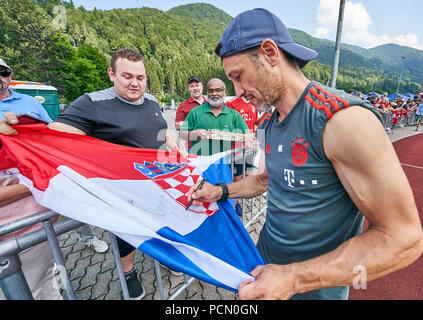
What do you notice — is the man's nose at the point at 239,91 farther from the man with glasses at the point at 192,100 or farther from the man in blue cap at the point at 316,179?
the man with glasses at the point at 192,100

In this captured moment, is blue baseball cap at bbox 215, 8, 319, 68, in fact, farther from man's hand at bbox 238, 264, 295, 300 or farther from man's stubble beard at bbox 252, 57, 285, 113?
man's hand at bbox 238, 264, 295, 300

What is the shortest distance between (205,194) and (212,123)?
245 centimetres

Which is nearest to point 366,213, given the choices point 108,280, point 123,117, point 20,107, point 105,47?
point 123,117

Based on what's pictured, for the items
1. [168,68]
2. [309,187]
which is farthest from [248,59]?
[168,68]

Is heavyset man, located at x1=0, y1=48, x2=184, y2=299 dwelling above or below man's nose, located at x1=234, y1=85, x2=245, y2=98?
below

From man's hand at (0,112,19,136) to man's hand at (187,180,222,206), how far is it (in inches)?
55.7

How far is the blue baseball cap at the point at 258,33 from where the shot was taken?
3.49ft

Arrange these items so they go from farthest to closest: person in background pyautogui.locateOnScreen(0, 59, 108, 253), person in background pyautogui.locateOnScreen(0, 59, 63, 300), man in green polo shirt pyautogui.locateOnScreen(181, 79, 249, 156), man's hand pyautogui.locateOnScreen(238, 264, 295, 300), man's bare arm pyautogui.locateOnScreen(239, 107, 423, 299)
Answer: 1. man in green polo shirt pyautogui.locateOnScreen(181, 79, 249, 156)
2. person in background pyautogui.locateOnScreen(0, 59, 108, 253)
3. person in background pyautogui.locateOnScreen(0, 59, 63, 300)
4. man's hand pyautogui.locateOnScreen(238, 264, 295, 300)
5. man's bare arm pyautogui.locateOnScreen(239, 107, 423, 299)

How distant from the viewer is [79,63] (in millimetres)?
38062

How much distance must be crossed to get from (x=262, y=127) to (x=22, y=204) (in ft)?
5.68

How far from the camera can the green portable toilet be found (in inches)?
420

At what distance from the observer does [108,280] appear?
2670mm

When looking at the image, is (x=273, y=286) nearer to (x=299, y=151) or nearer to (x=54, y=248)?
(x=299, y=151)

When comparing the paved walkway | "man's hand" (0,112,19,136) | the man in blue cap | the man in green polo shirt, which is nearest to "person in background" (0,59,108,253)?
the paved walkway
